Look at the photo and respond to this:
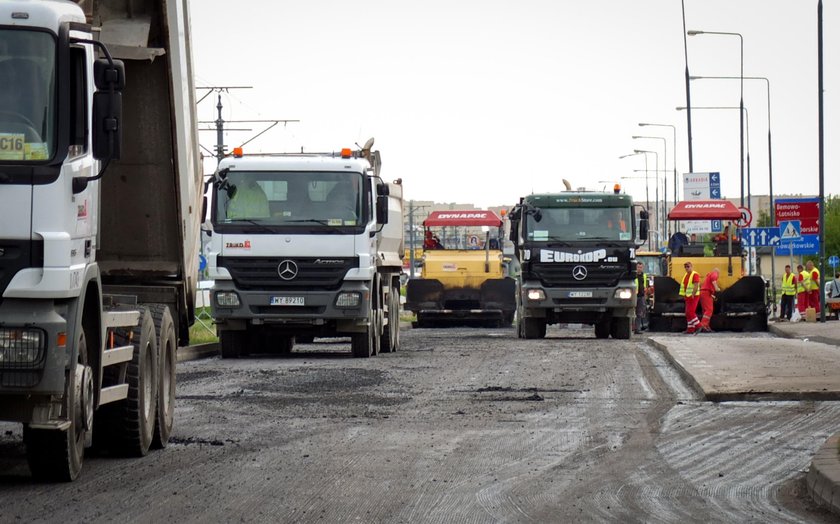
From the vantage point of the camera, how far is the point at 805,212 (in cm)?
4069

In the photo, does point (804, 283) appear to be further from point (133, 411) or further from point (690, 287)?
point (133, 411)

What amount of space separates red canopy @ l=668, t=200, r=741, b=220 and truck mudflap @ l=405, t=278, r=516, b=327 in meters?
5.07

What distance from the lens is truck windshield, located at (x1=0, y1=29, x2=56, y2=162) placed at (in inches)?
332

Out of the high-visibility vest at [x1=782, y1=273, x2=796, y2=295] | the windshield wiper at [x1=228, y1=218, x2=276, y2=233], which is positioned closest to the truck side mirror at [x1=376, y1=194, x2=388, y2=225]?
the windshield wiper at [x1=228, y1=218, x2=276, y2=233]

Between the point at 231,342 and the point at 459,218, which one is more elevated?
the point at 459,218

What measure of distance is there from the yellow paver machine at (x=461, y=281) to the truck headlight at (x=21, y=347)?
107 ft

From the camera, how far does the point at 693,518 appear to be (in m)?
7.83

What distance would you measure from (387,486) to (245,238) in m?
13.5

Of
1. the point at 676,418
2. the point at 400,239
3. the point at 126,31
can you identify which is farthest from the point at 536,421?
the point at 400,239

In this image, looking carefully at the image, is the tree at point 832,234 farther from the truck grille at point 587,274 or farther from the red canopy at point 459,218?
the truck grille at point 587,274

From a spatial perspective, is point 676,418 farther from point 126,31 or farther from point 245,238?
point 245,238

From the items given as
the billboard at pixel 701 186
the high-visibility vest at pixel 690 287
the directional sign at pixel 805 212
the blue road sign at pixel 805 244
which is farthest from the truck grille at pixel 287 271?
the billboard at pixel 701 186

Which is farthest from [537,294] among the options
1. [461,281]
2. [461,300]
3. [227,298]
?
[461,281]

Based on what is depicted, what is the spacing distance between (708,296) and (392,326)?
13.0 metres
